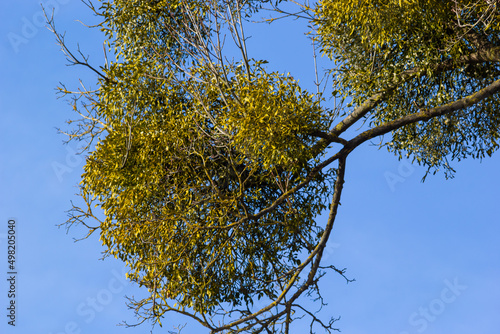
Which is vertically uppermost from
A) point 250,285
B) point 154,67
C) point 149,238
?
point 154,67

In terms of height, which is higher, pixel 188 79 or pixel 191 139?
pixel 188 79

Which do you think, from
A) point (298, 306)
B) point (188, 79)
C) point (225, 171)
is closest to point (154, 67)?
point (188, 79)

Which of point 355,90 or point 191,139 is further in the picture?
point 355,90

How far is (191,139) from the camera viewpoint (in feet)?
33.1

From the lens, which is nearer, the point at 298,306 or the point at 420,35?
the point at 298,306

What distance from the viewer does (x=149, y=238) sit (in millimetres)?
9789

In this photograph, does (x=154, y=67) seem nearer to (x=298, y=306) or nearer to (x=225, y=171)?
(x=225, y=171)

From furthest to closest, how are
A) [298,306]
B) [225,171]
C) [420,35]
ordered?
1. [420,35]
2. [225,171]
3. [298,306]

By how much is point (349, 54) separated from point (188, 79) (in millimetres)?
3084

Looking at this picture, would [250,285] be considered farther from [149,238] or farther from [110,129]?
[110,129]

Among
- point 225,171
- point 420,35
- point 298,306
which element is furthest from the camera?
point 420,35

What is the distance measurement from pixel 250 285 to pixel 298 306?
1.02m

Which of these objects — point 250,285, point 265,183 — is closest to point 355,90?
point 265,183

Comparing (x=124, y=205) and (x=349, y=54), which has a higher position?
(x=349, y=54)
